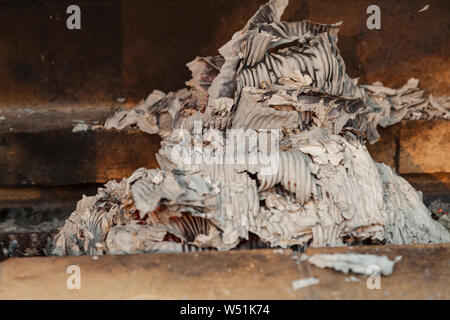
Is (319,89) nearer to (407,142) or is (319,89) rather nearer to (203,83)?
(203,83)

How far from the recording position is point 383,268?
180 cm

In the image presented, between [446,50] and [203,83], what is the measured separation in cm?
190

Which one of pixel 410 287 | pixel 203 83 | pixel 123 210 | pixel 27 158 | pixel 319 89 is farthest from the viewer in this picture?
pixel 27 158

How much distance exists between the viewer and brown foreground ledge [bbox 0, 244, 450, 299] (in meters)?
1.69

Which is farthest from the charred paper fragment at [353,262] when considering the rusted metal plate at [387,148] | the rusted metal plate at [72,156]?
the rusted metal plate at [72,156]

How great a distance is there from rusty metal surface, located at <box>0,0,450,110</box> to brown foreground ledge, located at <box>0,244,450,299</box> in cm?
196

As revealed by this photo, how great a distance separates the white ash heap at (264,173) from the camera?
218cm

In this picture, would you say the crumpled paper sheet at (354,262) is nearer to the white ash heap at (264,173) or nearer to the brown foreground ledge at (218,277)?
the brown foreground ledge at (218,277)

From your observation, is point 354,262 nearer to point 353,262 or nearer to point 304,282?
point 353,262

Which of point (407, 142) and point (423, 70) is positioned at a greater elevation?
point (423, 70)

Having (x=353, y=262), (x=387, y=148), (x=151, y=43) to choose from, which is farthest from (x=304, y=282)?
(x=151, y=43)

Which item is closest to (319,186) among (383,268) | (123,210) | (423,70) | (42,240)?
(383,268)

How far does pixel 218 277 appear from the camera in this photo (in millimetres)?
1784

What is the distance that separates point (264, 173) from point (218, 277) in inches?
26.2
